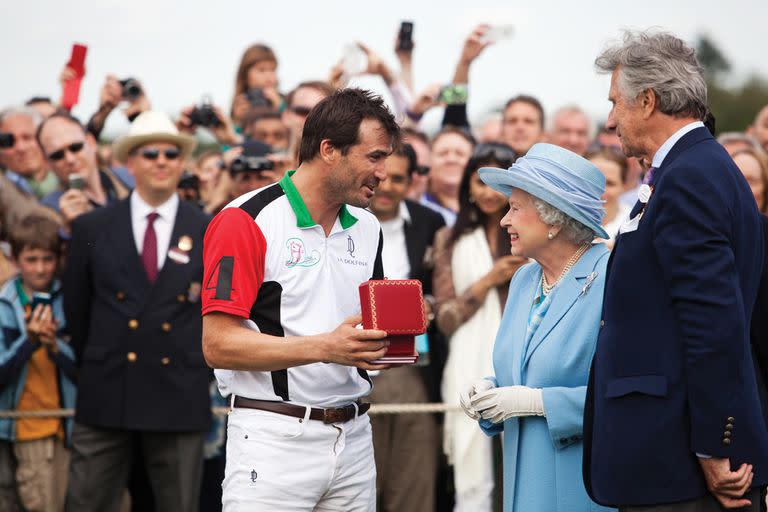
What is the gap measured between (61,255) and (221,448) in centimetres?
170

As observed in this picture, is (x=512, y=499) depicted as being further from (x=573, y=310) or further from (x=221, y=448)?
(x=221, y=448)

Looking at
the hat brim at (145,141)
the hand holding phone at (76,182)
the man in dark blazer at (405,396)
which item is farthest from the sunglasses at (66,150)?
the man in dark blazer at (405,396)

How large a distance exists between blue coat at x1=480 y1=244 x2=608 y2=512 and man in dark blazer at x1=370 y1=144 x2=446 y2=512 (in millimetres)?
2153

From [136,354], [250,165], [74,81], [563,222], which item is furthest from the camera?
[74,81]

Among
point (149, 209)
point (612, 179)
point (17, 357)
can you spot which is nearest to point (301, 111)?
point (149, 209)

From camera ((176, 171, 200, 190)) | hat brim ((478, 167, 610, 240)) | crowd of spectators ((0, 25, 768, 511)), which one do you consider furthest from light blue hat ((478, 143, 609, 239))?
camera ((176, 171, 200, 190))

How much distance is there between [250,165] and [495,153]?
1.67 metres

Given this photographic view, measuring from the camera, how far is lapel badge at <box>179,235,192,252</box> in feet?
21.2

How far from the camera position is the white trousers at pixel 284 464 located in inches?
161

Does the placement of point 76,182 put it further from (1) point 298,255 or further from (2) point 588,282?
(2) point 588,282

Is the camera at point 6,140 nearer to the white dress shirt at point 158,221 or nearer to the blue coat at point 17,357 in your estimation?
the blue coat at point 17,357

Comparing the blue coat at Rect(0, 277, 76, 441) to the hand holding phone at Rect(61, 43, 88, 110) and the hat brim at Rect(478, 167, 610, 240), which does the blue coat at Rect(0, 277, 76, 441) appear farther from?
the hat brim at Rect(478, 167, 610, 240)

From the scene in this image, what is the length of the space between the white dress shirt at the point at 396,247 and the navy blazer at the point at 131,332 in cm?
119

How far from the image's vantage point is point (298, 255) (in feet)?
13.9
